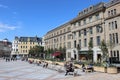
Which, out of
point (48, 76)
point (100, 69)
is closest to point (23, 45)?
point (100, 69)

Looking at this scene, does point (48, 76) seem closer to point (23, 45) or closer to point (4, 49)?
point (23, 45)

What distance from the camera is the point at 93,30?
5644 centimetres

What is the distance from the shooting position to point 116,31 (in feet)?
155

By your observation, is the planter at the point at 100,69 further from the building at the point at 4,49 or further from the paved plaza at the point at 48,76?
the building at the point at 4,49

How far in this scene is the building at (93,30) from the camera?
156 ft

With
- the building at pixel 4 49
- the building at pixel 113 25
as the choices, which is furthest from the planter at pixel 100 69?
the building at pixel 4 49

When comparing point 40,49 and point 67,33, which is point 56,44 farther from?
point 40,49

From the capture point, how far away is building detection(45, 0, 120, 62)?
47.7 m

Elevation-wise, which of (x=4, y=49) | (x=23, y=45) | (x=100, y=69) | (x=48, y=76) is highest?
(x=23, y=45)

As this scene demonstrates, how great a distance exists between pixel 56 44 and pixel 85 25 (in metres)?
29.3

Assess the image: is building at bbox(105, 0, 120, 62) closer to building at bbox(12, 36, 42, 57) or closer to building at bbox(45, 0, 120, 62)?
building at bbox(45, 0, 120, 62)

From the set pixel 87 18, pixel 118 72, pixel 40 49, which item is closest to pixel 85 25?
pixel 87 18

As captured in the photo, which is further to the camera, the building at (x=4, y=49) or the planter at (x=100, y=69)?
the building at (x=4, y=49)

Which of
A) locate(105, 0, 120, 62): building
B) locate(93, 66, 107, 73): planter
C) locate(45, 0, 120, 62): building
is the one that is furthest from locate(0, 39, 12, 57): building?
locate(93, 66, 107, 73): planter
